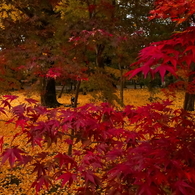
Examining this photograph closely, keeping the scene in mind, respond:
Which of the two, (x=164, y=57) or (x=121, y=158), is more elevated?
(x=164, y=57)

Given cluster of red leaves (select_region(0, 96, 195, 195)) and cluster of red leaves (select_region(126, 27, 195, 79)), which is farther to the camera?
cluster of red leaves (select_region(0, 96, 195, 195))

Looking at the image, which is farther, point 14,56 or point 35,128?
point 14,56

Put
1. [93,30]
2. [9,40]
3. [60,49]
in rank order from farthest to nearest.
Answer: [9,40] → [60,49] → [93,30]

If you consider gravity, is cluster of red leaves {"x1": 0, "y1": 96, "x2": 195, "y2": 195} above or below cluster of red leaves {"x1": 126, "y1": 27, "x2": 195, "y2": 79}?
below

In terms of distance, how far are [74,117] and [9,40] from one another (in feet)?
16.2

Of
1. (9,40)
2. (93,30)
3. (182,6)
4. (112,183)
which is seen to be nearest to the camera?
(112,183)

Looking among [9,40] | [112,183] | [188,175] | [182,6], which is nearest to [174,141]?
[188,175]

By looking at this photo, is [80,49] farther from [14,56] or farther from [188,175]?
[188,175]

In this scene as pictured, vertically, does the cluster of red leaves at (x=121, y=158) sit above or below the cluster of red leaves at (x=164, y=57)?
below

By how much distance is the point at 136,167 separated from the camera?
1557 mm

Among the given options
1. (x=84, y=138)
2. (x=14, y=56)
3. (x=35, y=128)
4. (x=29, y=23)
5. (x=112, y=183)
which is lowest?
(x=112, y=183)

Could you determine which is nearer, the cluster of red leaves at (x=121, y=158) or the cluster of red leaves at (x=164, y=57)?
the cluster of red leaves at (x=164, y=57)

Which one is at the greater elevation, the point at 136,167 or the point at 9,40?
the point at 9,40

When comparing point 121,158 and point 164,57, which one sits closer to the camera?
point 164,57
